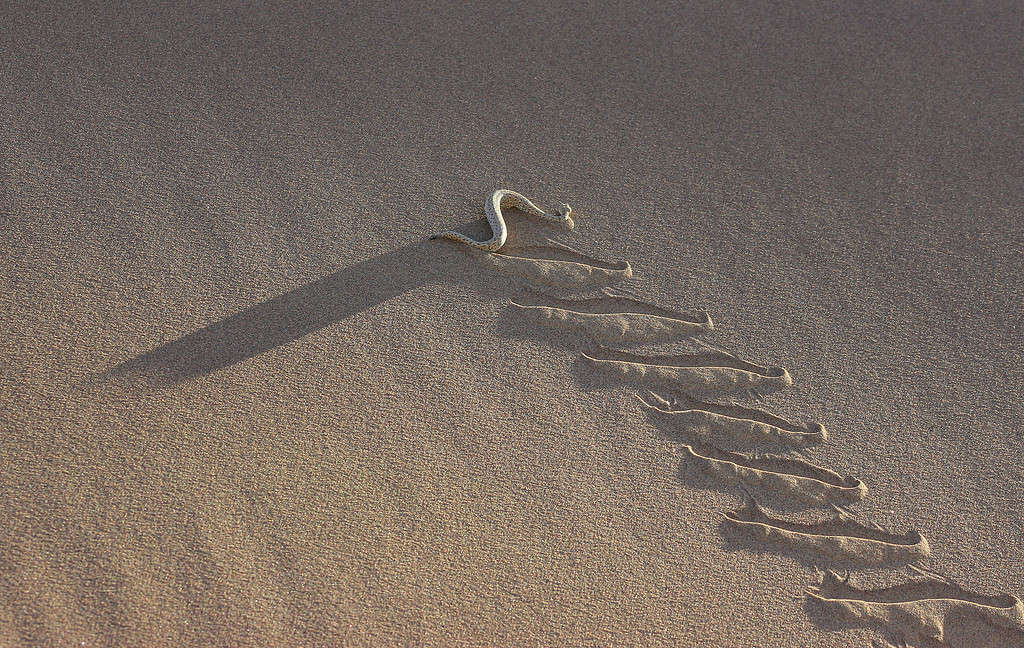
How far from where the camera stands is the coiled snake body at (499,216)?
3.34m

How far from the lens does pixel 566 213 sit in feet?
11.6

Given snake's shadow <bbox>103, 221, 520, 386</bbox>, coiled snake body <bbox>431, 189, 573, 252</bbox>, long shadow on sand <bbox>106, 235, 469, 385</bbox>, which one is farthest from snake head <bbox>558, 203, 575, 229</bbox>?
long shadow on sand <bbox>106, 235, 469, 385</bbox>

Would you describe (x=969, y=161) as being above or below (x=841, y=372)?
above

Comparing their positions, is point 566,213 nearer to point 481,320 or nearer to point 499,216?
point 499,216

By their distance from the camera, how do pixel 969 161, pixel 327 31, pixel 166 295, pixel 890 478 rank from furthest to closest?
pixel 327 31
pixel 969 161
pixel 166 295
pixel 890 478

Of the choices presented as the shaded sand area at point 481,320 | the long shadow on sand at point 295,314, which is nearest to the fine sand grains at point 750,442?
the shaded sand area at point 481,320

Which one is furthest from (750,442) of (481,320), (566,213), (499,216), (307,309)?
(307,309)

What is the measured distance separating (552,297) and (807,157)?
1.59m

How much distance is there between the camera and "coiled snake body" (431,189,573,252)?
334cm

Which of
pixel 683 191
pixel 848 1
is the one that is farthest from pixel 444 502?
pixel 848 1

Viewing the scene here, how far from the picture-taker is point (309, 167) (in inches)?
141

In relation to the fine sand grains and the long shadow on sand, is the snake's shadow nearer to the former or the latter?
the long shadow on sand

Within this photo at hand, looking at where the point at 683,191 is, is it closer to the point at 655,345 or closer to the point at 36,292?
the point at 655,345

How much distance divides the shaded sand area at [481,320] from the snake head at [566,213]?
0.15ft
